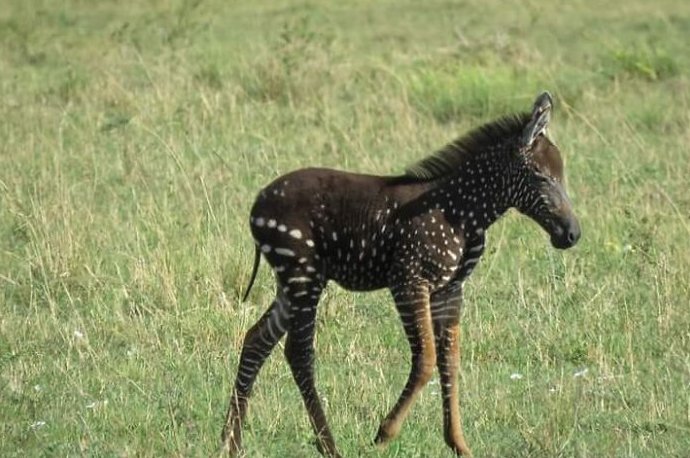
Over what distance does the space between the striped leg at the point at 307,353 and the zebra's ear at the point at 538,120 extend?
1117 millimetres

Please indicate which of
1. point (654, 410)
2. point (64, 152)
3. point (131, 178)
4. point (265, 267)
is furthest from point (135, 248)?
point (654, 410)

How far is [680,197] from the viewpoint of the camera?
1108 cm

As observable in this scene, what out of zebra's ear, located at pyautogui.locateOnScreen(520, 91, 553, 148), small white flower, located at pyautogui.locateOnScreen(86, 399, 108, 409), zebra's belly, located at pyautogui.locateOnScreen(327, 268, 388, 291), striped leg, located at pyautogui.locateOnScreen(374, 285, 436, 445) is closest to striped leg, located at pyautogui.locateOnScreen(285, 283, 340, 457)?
zebra's belly, located at pyautogui.locateOnScreen(327, 268, 388, 291)

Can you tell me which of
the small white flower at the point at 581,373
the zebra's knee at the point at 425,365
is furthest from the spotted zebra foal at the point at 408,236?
the small white flower at the point at 581,373

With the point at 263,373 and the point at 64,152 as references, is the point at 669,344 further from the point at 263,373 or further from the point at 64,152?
the point at 64,152

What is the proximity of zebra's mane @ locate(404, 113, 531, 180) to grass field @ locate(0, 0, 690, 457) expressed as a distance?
1.16 meters

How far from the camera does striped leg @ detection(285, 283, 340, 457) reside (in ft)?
21.5

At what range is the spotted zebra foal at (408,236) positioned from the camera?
6.55m

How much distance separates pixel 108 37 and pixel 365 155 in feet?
23.9

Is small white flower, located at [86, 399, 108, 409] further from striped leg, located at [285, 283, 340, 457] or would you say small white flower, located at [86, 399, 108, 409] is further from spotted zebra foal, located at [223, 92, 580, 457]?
striped leg, located at [285, 283, 340, 457]

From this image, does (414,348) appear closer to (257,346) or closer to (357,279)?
(357,279)

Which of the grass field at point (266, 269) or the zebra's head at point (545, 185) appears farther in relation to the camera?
the grass field at point (266, 269)

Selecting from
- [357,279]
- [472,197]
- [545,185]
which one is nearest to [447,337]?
[357,279]

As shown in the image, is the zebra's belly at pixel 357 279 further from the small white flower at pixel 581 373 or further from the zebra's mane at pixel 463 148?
the small white flower at pixel 581 373
